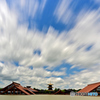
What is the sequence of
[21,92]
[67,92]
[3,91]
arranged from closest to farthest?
[21,92]
[3,91]
[67,92]

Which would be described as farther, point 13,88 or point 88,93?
point 13,88

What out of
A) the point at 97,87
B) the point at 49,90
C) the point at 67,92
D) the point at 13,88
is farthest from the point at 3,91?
the point at 97,87

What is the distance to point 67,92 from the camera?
8812 cm

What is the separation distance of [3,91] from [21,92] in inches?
560

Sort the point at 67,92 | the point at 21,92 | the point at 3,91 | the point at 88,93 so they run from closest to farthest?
the point at 88,93
the point at 21,92
the point at 3,91
the point at 67,92

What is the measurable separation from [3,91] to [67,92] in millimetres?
43684

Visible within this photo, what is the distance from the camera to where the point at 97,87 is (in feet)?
184

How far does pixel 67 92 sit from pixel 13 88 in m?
41.2

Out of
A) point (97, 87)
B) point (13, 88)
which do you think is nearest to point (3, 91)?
point (13, 88)

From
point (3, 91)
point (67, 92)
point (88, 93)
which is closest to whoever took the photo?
point (88, 93)

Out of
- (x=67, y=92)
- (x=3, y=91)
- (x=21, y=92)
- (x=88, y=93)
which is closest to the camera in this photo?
(x=88, y=93)

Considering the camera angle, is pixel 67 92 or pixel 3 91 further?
pixel 67 92

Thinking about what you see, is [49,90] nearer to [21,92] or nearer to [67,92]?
[67,92]

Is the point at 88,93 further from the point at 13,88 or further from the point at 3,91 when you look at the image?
the point at 3,91
